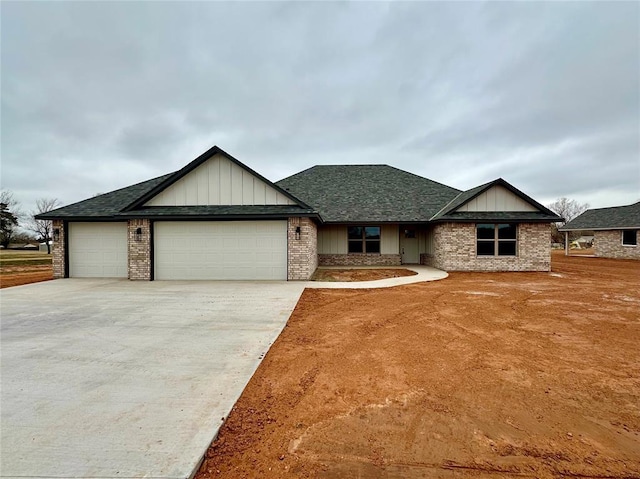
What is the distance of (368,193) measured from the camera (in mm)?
18516

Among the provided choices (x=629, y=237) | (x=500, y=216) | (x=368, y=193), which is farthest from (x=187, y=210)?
(x=629, y=237)

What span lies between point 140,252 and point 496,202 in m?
16.8

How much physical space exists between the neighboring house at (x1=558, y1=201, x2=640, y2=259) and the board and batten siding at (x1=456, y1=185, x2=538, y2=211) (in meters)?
15.1

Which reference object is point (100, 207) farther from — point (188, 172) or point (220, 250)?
point (220, 250)

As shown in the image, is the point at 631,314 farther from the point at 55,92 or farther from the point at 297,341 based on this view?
the point at 55,92

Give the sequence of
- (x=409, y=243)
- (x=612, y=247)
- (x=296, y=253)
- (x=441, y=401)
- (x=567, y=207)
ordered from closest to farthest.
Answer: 1. (x=441, y=401)
2. (x=296, y=253)
3. (x=409, y=243)
4. (x=612, y=247)
5. (x=567, y=207)

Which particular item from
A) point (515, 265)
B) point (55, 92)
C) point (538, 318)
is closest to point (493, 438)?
point (538, 318)

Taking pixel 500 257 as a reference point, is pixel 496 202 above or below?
above

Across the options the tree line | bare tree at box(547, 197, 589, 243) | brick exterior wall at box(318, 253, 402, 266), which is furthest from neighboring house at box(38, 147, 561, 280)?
bare tree at box(547, 197, 589, 243)

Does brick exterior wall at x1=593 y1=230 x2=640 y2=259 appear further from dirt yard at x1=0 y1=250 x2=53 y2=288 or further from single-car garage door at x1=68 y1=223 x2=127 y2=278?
dirt yard at x1=0 y1=250 x2=53 y2=288

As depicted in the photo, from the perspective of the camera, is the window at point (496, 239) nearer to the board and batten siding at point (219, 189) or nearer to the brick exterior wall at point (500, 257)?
the brick exterior wall at point (500, 257)

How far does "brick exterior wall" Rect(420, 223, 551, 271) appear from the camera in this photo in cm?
1395

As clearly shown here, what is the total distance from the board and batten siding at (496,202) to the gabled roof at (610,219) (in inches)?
594

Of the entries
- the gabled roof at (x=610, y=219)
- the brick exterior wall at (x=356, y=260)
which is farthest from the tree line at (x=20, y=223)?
the gabled roof at (x=610, y=219)
